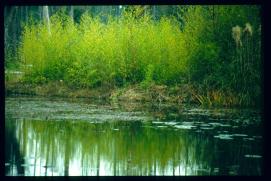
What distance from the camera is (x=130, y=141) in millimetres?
12586

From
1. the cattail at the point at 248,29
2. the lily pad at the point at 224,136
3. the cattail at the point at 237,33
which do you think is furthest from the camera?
the cattail at the point at 237,33

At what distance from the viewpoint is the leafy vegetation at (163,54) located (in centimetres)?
1923

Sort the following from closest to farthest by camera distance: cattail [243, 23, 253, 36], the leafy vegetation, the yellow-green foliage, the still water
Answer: the still water, cattail [243, 23, 253, 36], the leafy vegetation, the yellow-green foliage

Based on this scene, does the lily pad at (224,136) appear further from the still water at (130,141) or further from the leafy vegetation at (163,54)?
the leafy vegetation at (163,54)

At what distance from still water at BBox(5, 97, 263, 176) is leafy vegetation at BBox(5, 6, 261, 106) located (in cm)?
201

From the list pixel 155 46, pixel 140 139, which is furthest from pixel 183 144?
pixel 155 46

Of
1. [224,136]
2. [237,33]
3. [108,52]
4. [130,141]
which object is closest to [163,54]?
[108,52]

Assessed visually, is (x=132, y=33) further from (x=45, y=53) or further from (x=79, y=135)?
(x=79, y=135)

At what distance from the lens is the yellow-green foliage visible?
73.5 feet

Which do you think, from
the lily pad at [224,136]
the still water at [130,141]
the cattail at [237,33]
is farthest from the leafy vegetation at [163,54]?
the lily pad at [224,136]

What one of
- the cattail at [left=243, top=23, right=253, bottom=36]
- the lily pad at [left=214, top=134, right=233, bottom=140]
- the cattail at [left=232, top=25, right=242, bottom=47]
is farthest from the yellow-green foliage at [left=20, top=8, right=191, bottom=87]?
the lily pad at [left=214, top=134, right=233, bottom=140]

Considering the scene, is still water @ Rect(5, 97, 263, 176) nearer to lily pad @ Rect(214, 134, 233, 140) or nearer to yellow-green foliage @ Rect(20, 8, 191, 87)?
lily pad @ Rect(214, 134, 233, 140)

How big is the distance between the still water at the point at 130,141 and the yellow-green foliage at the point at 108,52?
4016 mm

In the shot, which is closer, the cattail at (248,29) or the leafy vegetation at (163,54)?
the cattail at (248,29)
